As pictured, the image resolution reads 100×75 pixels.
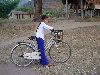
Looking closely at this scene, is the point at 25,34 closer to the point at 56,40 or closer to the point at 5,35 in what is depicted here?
the point at 5,35

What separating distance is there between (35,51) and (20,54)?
48cm

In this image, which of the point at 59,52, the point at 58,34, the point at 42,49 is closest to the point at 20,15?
the point at 59,52

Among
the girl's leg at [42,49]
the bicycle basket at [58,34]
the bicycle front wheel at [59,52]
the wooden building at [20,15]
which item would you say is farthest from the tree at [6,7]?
the girl's leg at [42,49]

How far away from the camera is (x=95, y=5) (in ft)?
77.9

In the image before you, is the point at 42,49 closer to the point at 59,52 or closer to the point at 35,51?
the point at 35,51

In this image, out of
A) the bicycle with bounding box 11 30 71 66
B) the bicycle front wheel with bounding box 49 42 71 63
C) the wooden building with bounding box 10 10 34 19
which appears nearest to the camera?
the bicycle with bounding box 11 30 71 66

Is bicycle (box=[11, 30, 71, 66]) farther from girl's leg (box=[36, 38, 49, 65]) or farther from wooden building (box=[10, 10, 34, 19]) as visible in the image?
wooden building (box=[10, 10, 34, 19])

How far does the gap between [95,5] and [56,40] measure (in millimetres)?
16273

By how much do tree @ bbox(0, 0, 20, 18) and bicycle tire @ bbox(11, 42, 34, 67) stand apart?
89.9 feet

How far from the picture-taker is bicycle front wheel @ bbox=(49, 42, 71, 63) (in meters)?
8.29

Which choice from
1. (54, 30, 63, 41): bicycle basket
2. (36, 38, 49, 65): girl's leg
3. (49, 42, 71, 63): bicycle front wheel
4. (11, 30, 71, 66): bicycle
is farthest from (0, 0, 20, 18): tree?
(36, 38, 49, 65): girl's leg

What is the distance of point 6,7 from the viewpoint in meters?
35.8

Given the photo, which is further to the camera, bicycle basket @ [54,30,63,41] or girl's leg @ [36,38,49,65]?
bicycle basket @ [54,30,63,41]

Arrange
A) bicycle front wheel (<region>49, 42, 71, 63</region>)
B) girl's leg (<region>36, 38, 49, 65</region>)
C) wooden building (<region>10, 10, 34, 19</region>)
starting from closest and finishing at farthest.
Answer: girl's leg (<region>36, 38, 49, 65</region>), bicycle front wheel (<region>49, 42, 71, 63</region>), wooden building (<region>10, 10, 34, 19</region>)
